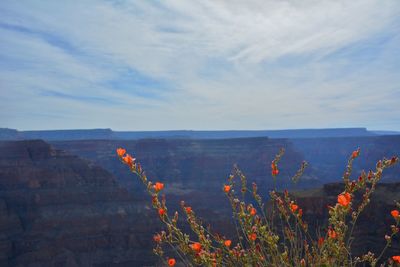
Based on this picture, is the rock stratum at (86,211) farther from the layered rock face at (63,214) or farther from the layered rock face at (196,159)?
the layered rock face at (196,159)

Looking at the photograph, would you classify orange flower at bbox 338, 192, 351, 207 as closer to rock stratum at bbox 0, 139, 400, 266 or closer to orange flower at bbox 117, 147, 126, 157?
orange flower at bbox 117, 147, 126, 157

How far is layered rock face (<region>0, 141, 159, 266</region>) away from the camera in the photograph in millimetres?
72438

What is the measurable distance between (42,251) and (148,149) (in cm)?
8000

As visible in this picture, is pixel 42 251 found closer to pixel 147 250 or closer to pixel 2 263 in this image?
pixel 2 263

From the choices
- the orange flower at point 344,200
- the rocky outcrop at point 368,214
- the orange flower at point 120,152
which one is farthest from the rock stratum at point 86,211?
the orange flower at point 120,152

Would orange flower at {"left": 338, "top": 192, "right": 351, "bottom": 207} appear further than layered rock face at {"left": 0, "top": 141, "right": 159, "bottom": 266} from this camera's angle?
No

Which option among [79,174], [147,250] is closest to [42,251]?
[147,250]

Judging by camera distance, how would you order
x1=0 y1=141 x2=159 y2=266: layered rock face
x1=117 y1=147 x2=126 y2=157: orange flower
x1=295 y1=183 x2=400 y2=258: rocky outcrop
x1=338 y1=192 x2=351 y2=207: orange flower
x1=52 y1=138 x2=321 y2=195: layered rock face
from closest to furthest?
x1=338 y1=192 x2=351 y2=207: orange flower, x1=117 y1=147 x2=126 y2=157: orange flower, x1=295 y1=183 x2=400 y2=258: rocky outcrop, x1=0 y1=141 x2=159 y2=266: layered rock face, x1=52 y1=138 x2=321 y2=195: layered rock face

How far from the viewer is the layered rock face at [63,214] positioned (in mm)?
72438

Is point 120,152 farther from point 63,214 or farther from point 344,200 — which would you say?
point 63,214

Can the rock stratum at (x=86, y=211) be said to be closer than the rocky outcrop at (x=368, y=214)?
No

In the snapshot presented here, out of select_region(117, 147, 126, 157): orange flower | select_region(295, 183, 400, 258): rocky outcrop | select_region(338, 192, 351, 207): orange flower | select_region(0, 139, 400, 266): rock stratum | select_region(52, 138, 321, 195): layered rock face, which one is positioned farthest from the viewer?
select_region(52, 138, 321, 195): layered rock face

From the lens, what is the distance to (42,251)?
71312mm

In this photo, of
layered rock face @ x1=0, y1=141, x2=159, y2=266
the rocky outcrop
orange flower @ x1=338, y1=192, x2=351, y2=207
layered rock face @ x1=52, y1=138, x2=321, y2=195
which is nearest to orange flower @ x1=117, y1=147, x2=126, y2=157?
orange flower @ x1=338, y1=192, x2=351, y2=207
